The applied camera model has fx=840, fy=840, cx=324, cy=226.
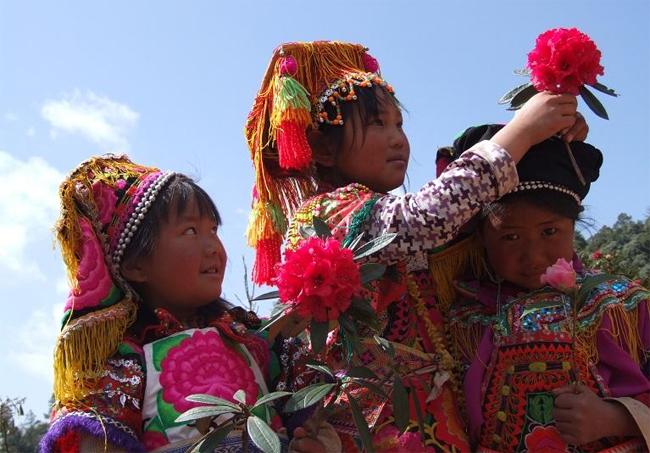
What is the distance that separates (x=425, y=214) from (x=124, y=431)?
1104 mm

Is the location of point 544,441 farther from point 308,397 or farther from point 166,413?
point 166,413

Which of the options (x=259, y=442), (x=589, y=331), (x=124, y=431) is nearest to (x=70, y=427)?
(x=124, y=431)

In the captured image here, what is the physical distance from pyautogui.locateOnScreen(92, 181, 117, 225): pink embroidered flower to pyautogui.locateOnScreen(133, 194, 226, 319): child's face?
190 millimetres

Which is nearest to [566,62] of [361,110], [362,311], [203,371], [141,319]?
[361,110]

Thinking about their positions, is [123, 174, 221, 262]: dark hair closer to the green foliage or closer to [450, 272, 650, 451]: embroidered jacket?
[450, 272, 650, 451]: embroidered jacket

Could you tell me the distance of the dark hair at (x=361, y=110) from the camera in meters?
3.01

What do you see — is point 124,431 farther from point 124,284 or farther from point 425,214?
point 425,214

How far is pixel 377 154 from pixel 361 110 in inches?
7.0

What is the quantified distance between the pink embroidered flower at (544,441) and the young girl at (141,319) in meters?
0.84

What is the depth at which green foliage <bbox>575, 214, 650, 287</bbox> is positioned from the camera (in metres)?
3.98

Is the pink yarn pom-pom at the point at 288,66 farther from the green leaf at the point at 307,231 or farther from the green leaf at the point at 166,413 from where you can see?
the green leaf at the point at 166,413

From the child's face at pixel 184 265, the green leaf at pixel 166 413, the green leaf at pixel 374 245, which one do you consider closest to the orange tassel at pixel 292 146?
the child's face at pixel 184 265

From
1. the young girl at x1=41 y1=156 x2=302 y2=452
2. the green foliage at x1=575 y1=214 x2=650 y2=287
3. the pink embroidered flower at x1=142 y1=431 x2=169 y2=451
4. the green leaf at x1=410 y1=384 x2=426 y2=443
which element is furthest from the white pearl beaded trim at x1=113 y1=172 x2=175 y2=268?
the green foliage at x1=575 y1=214 x2=650 y2=287

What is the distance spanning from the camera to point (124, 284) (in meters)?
2.84
